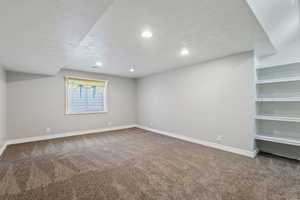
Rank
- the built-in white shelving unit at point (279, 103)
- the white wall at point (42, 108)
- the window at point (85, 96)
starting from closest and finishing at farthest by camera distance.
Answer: the built-in white shelving unit at point (279, 103) < the white wall at point (42, 108) < the window at point (85, 96)

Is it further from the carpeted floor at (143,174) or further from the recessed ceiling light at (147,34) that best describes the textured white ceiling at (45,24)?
the carpeted floor at (143,174)

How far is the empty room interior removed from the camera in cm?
170

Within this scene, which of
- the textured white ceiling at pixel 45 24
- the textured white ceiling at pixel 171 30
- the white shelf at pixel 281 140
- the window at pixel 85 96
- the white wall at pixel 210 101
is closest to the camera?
the textured white ceiling at pixel 45 24

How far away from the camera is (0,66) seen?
3.21 m

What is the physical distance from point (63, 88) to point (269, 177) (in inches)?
232

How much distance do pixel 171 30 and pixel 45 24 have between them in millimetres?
1703

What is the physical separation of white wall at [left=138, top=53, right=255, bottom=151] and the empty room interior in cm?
3

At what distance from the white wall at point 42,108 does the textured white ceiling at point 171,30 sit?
189cm

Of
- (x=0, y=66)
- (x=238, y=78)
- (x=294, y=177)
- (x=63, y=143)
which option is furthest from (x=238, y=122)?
(x=0, y=66)

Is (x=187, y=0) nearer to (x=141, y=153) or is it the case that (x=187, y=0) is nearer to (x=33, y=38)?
(x=33, y=38)

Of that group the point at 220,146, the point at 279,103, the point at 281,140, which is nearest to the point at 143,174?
the point at 220,146

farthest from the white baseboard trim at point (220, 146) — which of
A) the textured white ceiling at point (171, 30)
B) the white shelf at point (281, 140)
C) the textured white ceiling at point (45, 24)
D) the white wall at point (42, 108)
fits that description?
the textured white ceiling at point (45, 24)

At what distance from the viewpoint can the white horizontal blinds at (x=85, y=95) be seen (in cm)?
482

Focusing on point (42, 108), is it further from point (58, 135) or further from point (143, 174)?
point (143, 174)
